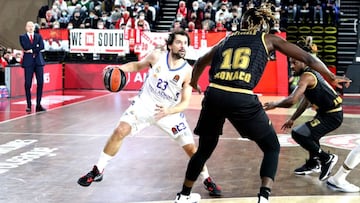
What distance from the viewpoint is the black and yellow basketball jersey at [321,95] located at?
24.4ft

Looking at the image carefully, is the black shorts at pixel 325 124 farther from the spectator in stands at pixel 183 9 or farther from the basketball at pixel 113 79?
the spectator in stands at pixel 183 9

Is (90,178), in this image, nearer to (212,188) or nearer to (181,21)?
(212,188)

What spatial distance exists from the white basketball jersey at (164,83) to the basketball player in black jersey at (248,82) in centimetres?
89

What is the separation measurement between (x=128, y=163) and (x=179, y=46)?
8.32ft

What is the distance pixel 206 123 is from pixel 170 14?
18.6 meters

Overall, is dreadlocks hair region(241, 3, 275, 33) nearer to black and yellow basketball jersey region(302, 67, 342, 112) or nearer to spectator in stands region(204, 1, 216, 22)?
black and yellow basketball jersey region(302, 67, 342, 112)

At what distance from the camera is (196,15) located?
21.5 metres

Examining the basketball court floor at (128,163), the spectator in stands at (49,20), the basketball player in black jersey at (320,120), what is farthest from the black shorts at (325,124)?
the spectator in stands at (49,20)

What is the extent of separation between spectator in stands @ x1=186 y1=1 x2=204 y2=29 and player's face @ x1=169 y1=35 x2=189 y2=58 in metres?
14.4

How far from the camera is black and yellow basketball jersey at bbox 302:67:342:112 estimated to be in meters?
7.43

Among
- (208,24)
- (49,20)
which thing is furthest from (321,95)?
(49,20)

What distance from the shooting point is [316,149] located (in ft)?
25.4

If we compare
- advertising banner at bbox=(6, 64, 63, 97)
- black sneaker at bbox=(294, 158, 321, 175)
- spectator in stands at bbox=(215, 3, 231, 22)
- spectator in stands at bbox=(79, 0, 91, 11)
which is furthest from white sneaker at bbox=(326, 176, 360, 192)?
spectator in stands at bbox=(79, 0, 91, 11)

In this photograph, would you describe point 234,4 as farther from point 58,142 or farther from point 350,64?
point 58,142
